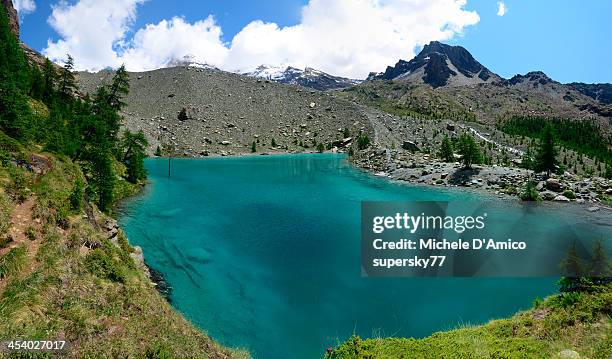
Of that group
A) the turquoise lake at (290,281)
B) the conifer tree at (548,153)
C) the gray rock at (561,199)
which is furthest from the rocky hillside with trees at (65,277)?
the conifer tree at (548,153)

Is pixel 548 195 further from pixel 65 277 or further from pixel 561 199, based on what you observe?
pixel 65 277

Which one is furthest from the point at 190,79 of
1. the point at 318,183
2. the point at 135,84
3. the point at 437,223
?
the point at 437,223

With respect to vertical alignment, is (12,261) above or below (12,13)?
below

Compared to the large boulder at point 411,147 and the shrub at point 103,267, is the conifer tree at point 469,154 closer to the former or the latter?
the large boulder at point 411,147

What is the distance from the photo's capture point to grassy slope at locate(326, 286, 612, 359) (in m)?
12.4

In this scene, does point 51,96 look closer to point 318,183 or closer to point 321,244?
point 318,183

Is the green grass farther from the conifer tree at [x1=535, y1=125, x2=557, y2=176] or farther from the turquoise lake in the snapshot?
the conifer tree at [x1=535, y1=125, x2=557, y2=176]

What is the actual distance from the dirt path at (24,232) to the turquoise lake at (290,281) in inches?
381

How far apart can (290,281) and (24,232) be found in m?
16.8

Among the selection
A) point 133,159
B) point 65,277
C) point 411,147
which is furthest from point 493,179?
point 65,277

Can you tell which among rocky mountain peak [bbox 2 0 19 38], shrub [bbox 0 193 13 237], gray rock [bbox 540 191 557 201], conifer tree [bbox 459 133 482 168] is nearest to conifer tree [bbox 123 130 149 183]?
shrub [bbox 0 193 13 237]

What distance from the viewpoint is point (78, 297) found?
1466 centimetres

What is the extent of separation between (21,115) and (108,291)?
21.0 meters

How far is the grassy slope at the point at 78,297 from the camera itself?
12.6 m
